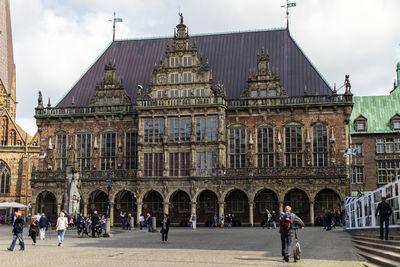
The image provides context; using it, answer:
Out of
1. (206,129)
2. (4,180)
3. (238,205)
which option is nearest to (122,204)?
(206,129)

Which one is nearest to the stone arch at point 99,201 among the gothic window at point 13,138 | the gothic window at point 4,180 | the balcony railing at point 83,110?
the balcony railing at point 83,110

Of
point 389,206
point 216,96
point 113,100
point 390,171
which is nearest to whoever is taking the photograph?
point 389,206

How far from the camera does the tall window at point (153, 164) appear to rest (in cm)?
5050

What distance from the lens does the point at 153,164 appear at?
50656mm

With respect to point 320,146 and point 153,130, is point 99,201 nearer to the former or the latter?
point 153,130

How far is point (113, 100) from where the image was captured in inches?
2197

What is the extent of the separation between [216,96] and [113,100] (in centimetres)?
1194

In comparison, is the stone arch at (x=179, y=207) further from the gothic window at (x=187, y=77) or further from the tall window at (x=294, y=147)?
the gothic window at (x=187, y=77)

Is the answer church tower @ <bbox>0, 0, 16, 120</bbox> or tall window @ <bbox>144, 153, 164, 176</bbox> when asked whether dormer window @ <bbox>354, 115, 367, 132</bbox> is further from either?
church tower @ <bbox>0, 0, 16, 120</bbox>

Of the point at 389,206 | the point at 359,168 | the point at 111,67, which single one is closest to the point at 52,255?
the point at 389,206

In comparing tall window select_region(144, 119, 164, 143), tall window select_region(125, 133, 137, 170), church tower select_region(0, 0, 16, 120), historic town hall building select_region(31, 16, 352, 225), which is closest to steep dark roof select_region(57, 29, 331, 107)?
historic town hall building select_region(31, 16, 352, 225)

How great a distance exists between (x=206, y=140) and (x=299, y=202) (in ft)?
33.8

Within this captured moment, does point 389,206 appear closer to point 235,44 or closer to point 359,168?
point 235,44

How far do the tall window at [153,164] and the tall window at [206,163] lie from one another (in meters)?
3.59
